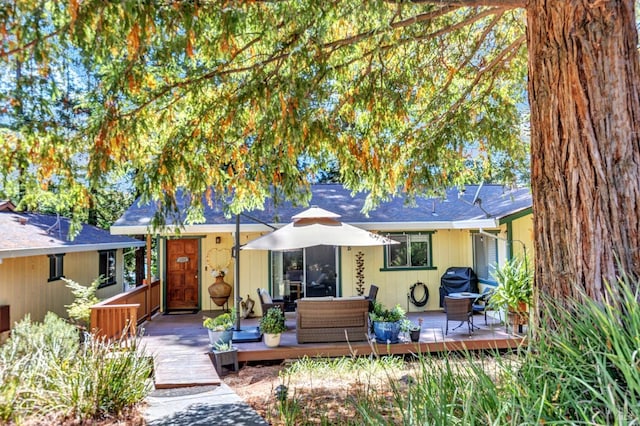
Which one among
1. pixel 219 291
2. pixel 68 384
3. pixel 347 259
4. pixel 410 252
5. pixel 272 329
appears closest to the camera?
pixel 68 384

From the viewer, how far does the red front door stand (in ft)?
43.4

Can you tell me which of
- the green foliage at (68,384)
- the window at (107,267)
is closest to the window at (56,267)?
the window at (107,267)

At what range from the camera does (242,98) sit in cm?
523

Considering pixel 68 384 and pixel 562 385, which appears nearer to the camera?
pixel 562 385

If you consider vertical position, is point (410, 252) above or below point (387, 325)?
above

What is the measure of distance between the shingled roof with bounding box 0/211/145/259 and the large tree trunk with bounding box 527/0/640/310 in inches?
297

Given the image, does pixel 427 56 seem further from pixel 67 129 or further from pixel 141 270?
pixel 141 270

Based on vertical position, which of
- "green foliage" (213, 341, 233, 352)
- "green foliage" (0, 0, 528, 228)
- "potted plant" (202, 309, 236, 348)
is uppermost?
"green foliage" (0, 0, 528, 228)

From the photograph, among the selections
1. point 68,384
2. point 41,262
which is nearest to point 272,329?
point 68,384

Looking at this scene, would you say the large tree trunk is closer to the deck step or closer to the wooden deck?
the wooden deck

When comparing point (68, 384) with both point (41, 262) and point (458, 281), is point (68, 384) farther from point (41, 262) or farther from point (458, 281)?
point (458, 281)

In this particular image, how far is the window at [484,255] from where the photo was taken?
11.9 metres

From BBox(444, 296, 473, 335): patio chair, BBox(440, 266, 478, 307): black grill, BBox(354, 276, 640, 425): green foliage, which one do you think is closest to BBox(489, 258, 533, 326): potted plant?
BBox(444, 296, 473, 335): patio chair

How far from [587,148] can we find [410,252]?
980 cm
